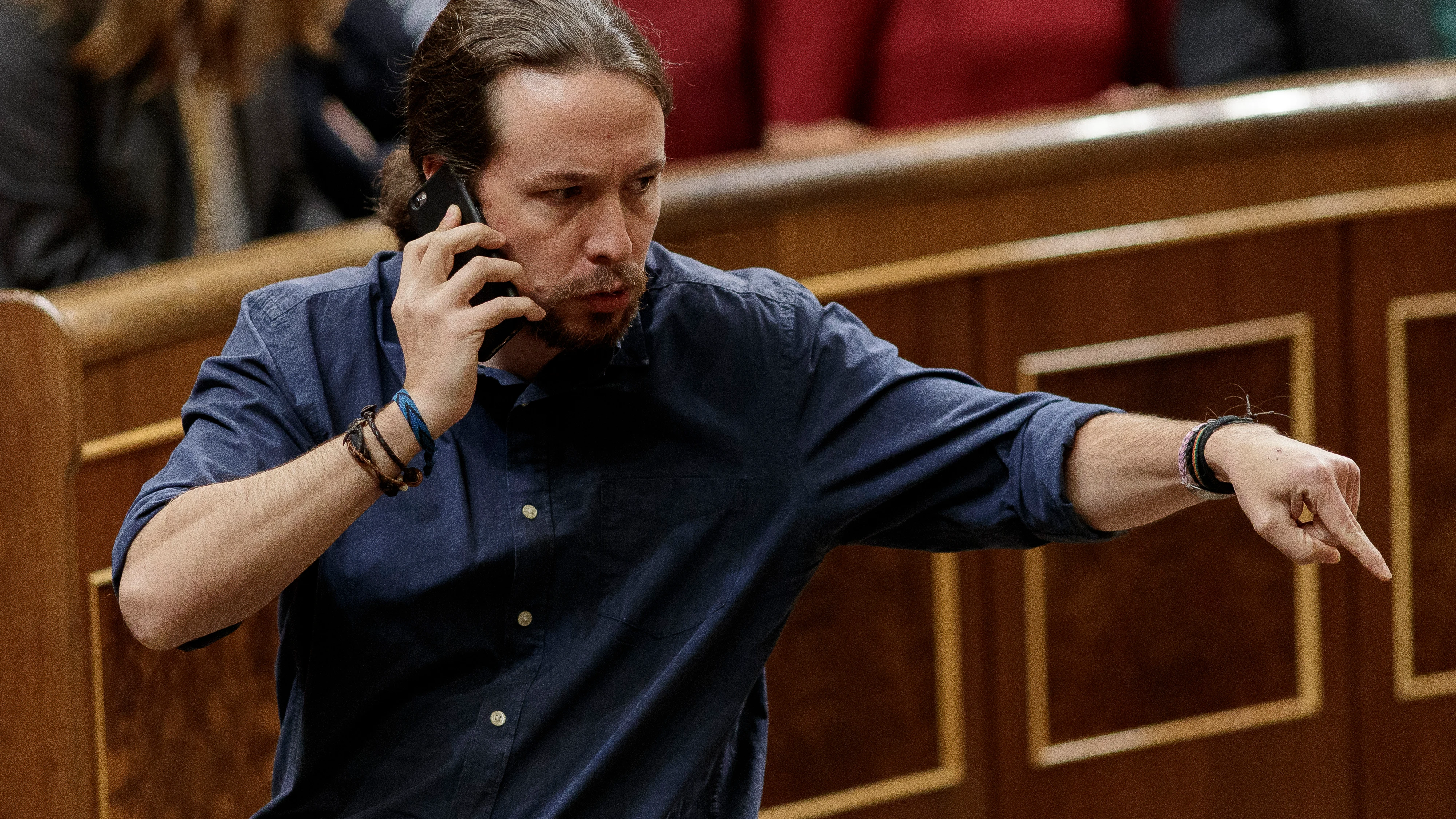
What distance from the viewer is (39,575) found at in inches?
61.6

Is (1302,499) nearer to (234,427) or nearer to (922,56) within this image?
(234,427)

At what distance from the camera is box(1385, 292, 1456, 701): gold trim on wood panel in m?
2.33

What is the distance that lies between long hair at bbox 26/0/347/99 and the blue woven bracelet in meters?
1.11

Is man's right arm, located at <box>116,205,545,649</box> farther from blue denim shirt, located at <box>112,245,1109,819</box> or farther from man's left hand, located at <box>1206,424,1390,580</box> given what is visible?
man's left hand, located at <box>1206,424,1390,580</box>

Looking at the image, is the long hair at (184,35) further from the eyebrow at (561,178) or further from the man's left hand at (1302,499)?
the man's left hand at (1302,499)

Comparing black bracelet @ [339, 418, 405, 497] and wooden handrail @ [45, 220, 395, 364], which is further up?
wooden handrail @ [45, 220, 395, 364]

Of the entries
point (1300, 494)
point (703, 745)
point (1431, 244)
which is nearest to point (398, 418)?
Result: point (703, 745)

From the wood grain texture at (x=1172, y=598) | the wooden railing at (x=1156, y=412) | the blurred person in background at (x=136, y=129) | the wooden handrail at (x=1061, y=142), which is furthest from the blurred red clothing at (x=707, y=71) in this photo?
the wood grain texture at (x=1172, y=598)

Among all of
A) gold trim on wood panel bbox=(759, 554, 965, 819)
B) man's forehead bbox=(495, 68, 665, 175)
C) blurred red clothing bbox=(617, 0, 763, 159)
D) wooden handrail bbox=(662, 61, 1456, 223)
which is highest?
blurred red clothing bbox=(617, 0, 763, 159)

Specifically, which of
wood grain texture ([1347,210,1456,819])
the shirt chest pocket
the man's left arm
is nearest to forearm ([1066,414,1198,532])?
the man's left arm

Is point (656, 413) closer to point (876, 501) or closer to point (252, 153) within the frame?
point (876, 501)

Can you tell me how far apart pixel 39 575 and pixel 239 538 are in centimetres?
44

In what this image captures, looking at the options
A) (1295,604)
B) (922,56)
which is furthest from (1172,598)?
(922,56)

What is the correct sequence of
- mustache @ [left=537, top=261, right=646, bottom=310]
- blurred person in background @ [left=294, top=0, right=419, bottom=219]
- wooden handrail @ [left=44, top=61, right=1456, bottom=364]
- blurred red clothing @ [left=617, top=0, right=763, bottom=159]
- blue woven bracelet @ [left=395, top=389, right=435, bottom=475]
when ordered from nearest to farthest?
1. blue woven bracelet @ [left=395, top=389, right=435, bottom=475]
2. mustache @ [left=537, top=261, right=646, bottom=310]
3. wooden handrail @ [left=44, top=61, right=1456, bottom=364]
4. blurred red clothing @ [left=617, top=0, right=763, bottom=159]
5. blurred person in background @ [left=294, top=0, right=419, bottom=219]
